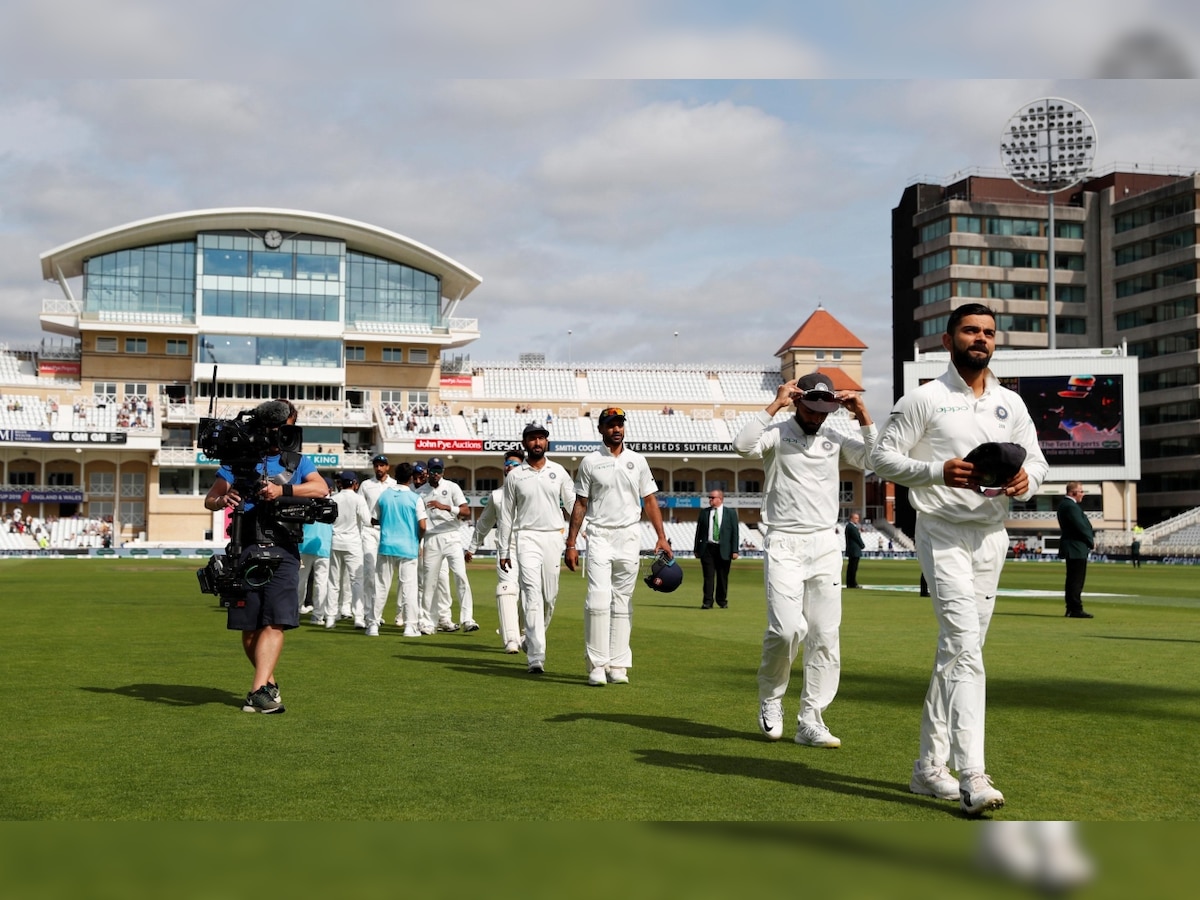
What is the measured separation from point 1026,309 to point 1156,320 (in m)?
9.55

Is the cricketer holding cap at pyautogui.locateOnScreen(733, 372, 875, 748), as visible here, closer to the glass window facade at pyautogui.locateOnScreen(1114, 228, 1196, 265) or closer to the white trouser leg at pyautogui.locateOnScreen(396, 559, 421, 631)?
the white trouser leg at pyautogui.locateOnScreen(396, 559, 421, 631)

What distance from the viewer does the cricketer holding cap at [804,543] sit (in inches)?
296

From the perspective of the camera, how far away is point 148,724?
26.1 feet

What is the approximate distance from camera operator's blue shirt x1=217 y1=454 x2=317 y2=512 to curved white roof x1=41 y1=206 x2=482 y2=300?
2730 inches

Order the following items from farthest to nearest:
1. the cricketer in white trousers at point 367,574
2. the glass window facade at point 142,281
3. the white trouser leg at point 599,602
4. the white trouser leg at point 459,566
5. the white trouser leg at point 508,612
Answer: the glass window facade at point 142,281 → the cricketer in white trousers at point 367,574 → the white trouser leg at point 459,566 → the white trouser leg at point 508,612 → the white trouser leg at point 599,602

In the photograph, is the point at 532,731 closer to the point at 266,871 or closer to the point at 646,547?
the point at 266,871

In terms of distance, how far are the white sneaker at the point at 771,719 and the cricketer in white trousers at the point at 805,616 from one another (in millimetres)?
54

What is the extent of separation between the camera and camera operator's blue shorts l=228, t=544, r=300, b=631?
8516 mm

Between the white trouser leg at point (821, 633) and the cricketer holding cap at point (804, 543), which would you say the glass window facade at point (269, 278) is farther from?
the white trouser leg at point (821, 633)

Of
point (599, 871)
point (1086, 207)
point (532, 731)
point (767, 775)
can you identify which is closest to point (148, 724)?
point (532, 731)

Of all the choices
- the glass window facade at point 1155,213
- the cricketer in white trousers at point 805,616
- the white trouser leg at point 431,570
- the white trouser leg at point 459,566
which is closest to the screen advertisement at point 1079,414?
the glass window facade at point 1155,213

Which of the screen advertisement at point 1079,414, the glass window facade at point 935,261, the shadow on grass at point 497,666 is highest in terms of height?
the glass window facade at point 935,261


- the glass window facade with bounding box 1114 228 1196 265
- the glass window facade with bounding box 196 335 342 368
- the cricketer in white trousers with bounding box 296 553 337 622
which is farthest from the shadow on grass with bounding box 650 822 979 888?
the glass window facade with bounding box 1114 228 1196 265

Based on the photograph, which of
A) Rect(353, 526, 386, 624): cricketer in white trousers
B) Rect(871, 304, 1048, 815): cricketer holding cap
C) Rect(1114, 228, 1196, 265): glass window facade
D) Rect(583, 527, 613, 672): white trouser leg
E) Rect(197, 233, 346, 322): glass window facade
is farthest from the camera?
Rect(1114, 228, 1196, 265): glass window facade
